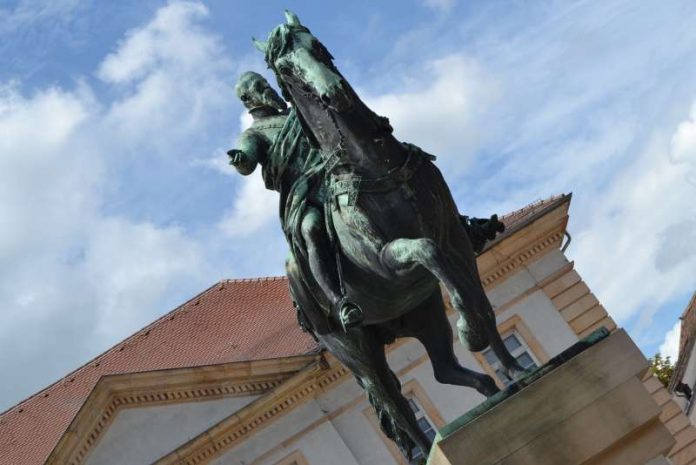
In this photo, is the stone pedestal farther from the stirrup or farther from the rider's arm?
the rider's arm

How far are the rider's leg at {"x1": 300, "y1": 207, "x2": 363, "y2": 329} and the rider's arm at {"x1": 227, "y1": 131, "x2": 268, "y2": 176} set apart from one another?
486 mm

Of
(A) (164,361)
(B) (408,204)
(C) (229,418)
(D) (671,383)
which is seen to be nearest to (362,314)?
(B) (408,204)

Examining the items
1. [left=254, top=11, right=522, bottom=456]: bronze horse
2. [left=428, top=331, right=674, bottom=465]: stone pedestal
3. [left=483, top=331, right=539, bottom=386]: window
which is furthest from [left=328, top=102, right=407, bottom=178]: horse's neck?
[left=483, top=331, right=539, bottom=386]: window

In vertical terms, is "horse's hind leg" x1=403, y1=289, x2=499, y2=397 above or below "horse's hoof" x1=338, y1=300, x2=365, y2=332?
below

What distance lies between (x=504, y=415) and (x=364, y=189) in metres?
1.64

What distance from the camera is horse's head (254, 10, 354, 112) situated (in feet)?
22.0

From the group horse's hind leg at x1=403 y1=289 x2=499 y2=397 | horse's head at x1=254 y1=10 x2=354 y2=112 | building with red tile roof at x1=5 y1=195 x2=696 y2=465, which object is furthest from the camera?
building with red tile roof at x1=5 y1=195 x2=696 y2=465

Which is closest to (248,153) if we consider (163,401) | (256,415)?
(256,415)

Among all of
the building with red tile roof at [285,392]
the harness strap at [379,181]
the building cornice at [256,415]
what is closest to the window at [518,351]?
the building with red tile roof at [285,392]

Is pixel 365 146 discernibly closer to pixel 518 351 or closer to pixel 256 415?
pixel 256 415

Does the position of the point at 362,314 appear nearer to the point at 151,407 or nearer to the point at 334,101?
the point at 334,101

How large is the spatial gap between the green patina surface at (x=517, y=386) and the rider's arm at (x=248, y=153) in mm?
2205

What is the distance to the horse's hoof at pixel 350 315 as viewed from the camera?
267 inches

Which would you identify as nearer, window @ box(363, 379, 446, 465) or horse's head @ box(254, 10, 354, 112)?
horse's head @ box(254, 10, 354, 112)
